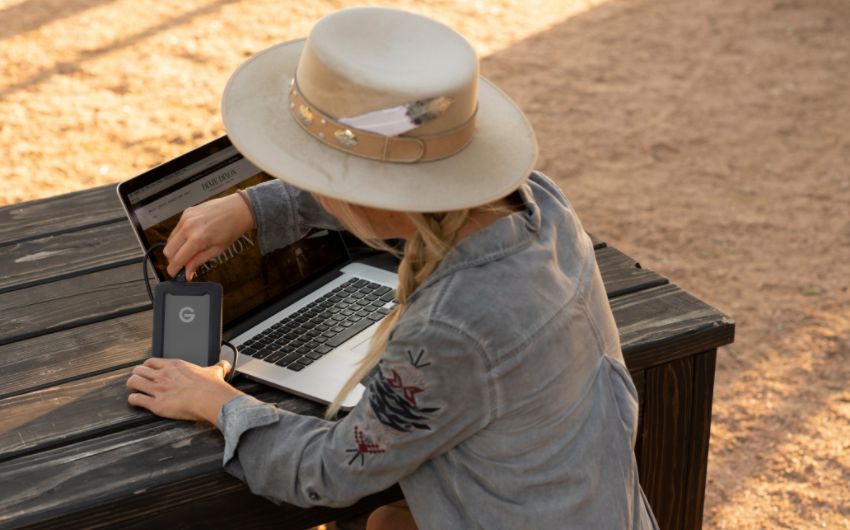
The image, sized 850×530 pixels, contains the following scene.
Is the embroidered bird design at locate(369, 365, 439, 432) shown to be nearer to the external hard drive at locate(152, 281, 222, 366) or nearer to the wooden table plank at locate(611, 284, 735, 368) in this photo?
the external hard drive at locate(152, 281, 222, 366)

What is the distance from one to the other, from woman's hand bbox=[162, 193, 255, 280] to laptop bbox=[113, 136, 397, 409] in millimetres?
48

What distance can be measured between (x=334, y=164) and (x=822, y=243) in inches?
109

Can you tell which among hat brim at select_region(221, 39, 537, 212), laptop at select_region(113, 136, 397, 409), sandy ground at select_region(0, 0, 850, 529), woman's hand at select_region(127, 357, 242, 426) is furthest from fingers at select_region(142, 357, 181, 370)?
sandy ground at select_region(0, 0, 850, 529)

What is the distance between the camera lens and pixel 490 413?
1.44 meters

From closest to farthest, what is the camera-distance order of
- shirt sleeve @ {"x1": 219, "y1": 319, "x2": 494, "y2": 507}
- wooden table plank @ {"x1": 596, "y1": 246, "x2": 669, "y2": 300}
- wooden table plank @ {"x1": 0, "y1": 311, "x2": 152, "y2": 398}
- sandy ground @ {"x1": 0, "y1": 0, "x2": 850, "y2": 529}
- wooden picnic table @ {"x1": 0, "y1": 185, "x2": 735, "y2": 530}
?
shirt sleeve @ {"x1": 219, "y1": 319, "x2": 494, "y2": 507} < wooden picnic table @ {"x1": 0, "y1": 185, "x2": 735, "y2": 530} < wooden table plank @ {"x1": 0, "y1": 311, "x2": 152, "y2": 398} < wooden table plank @ {"x1": 596, "y1": 246, "x2": 669, "y2": 300} < sandy ground @ {"x1": 0, "y1": 0, "x2": 850, "y2": 529}

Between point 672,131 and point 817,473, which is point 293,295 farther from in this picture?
point 672,131

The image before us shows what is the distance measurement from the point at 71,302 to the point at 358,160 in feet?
2.45

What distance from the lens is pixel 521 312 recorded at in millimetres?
1410

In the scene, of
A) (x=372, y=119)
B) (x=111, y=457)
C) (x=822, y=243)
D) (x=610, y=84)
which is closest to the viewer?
(x=372, y=119)

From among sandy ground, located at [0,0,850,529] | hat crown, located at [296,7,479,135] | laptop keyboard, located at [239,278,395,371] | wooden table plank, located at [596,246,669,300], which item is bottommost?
sandy ground, located at [0,0,850,529]

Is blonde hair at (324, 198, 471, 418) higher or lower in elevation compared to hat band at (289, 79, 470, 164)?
lower

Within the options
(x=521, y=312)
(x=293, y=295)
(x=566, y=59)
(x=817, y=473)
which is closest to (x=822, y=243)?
(x=817, y=473)

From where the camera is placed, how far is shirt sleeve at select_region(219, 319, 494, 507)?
54.5 inches

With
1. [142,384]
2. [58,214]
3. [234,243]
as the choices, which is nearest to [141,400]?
[142,384]
